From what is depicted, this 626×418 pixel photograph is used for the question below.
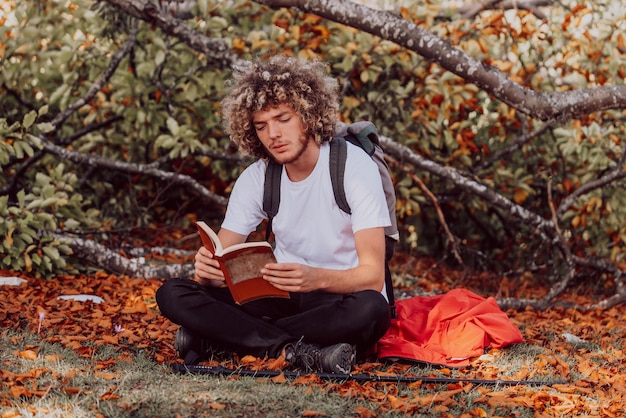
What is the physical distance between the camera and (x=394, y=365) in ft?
12.9

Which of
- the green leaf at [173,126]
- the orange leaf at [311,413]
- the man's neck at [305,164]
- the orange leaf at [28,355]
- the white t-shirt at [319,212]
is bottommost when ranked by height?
the orange leaf at [311,413]

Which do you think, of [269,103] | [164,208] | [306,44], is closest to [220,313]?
[269,103]

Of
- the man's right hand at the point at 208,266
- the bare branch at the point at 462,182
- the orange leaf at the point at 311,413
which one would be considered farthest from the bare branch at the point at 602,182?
the orange leaf at the point at 311,413

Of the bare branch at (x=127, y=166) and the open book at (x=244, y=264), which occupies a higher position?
the bare branch at (x=127, y=166)

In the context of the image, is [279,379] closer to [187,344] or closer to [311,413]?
[311,413]

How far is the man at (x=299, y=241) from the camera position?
3.74m

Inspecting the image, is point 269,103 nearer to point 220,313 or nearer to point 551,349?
point 220,313

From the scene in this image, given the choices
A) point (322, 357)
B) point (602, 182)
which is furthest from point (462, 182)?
point (322, 357)

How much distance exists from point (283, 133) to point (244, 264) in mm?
760

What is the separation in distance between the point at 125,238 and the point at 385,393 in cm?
446

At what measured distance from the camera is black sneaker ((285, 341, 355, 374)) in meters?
3.60

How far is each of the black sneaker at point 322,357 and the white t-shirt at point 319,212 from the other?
0.44 metres

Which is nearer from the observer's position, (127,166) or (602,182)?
(602,182)

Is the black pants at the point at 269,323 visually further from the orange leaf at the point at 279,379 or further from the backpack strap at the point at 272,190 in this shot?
the backpack strap at the point at 272,190
